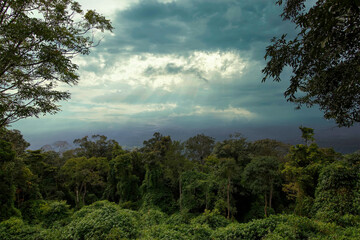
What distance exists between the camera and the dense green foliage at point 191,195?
722 centimetres

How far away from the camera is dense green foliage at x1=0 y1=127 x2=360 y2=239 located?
23.7 ft

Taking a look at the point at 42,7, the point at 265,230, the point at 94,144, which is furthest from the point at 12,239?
the point at 94,144

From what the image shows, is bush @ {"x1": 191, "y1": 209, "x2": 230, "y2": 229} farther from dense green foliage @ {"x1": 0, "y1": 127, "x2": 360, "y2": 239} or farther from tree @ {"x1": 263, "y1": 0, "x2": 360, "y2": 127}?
tree @ {"x1": 263, "y1": 0, "x2": 360, "y2": 127}

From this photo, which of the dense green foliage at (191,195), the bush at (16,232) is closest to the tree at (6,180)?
the dense green foliage at (191,195)

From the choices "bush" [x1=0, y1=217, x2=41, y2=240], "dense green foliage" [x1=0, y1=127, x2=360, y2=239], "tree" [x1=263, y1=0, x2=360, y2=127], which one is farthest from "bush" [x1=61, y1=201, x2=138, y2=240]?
"tree" [x1=263, y1=0, x2=360, y2=127]

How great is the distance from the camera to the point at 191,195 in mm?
15609

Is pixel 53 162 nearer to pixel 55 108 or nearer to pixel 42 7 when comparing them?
pixel 55 108

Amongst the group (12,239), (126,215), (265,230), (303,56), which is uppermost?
(303,56)

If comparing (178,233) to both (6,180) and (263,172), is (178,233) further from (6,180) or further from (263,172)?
(6,180)

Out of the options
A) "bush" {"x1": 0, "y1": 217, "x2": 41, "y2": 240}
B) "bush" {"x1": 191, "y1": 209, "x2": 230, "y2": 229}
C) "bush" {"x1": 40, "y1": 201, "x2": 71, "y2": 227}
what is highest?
"bush" {"x1": 0, "y1": 217, "x2": 41, "y2": 240}

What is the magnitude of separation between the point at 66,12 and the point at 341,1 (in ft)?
22.7

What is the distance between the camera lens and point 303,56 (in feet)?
12.9

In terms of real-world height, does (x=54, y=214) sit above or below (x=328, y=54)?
below

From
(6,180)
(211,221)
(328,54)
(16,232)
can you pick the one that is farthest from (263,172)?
(6,180)
